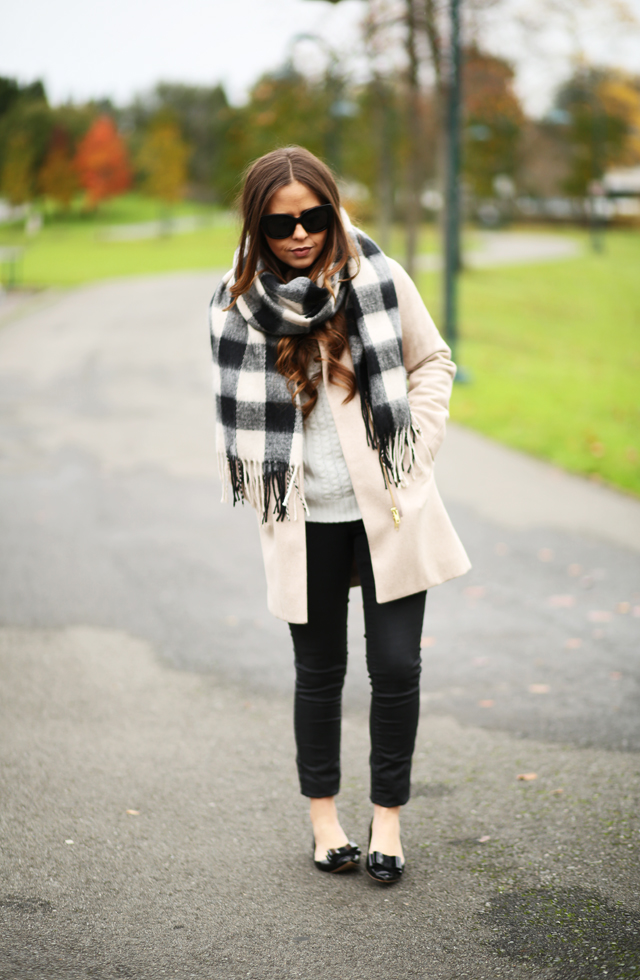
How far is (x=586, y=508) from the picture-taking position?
6.73 m

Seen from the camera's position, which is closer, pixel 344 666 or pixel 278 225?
pixel 278 225

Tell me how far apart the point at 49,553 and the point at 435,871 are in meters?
3.72

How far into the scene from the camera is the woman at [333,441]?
2.51 metres

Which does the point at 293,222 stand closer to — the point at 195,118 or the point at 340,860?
the point at 340,860

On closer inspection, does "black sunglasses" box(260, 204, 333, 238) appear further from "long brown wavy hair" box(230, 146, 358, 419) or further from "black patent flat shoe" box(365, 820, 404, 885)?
"black patent flat shoe" box(365, 820, 404, 885)

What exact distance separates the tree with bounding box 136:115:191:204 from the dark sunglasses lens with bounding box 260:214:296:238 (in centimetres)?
5984

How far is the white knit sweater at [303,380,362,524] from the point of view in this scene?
8.57ft

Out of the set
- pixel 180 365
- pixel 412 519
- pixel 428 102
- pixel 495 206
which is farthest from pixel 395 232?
pixel 412 519

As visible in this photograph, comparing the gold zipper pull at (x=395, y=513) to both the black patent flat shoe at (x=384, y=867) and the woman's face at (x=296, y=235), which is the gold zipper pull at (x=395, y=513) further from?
the black patent flat shoe at (x=384, y=867)

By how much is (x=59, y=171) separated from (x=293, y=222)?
20.2 m

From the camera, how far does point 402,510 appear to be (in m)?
2.60

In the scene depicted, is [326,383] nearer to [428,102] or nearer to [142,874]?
[142,874]

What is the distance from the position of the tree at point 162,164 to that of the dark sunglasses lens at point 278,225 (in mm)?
59837

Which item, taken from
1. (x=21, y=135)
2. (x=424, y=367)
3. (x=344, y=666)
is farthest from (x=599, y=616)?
(x=21, y=135)
